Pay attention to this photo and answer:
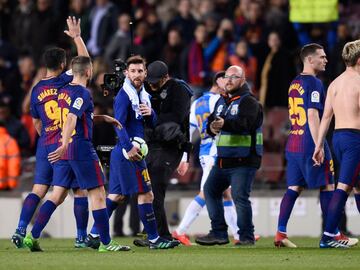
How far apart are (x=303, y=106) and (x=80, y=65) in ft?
9.40

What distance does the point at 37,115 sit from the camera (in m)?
15.9

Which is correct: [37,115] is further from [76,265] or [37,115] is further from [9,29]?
[9,29]

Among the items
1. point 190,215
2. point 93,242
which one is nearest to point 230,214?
point 190,215

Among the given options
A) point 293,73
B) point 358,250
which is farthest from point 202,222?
point 358,250

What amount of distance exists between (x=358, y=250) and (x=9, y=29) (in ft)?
44.5

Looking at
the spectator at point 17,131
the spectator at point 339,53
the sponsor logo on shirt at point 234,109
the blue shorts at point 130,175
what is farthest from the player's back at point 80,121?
the spectator at point 17,131

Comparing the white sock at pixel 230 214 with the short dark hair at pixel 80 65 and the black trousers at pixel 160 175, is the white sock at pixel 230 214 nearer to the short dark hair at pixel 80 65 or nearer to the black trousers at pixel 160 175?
the black trousers at pixel 160 175

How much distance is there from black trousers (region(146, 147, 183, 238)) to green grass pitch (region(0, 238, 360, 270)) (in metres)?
0.39

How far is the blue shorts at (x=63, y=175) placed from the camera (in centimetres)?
1517

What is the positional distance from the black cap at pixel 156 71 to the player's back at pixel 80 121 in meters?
1.23


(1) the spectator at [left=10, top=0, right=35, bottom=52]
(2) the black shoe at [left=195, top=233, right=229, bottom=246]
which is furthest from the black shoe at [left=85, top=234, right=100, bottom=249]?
(1) the spectator at [left=10, top=0, right=35, bottom=52]

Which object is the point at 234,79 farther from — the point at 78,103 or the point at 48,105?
the point at 78,103

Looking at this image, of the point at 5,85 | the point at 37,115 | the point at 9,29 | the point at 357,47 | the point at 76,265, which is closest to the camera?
the point at 76,265

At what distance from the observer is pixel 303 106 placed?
15.8 meters
